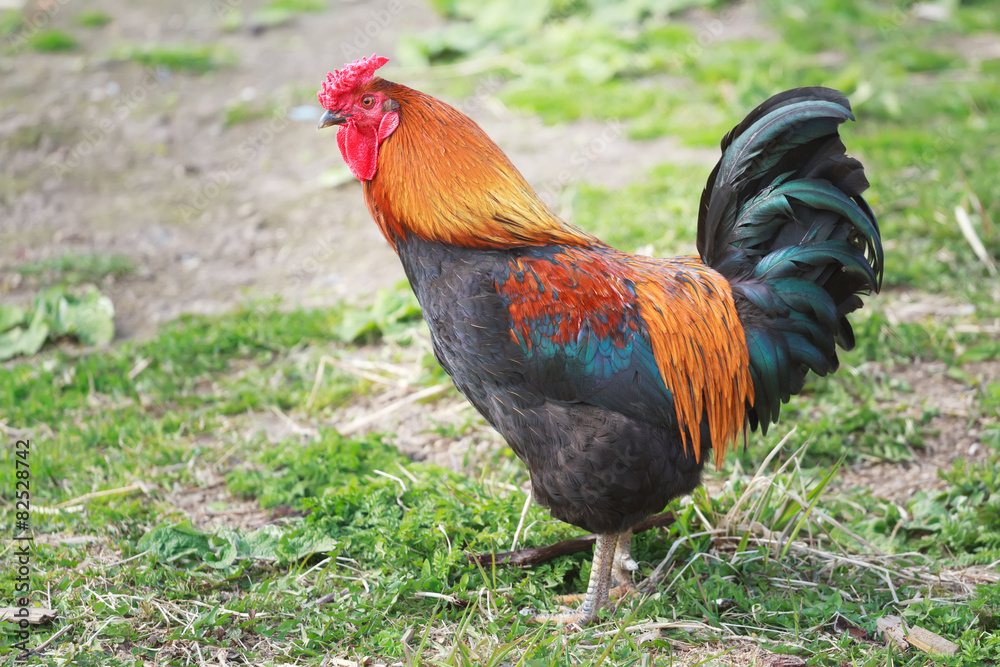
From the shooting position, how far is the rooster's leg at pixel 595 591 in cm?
321

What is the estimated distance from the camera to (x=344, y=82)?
3188 mm

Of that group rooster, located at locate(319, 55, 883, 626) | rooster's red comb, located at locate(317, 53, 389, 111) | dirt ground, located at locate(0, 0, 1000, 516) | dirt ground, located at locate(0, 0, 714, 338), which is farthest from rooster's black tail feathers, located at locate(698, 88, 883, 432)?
dirt ground, located at locate(0, 0, 714, 338)

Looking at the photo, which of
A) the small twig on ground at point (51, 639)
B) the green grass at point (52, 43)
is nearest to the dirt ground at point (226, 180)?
the green grass at point (52, 43)

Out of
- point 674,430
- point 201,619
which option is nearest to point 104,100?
point 201,619

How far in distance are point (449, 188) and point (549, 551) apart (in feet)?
5.22

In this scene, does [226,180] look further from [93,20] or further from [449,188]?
[449,188]

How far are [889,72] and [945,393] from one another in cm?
539

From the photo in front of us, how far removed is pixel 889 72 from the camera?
8617 mm

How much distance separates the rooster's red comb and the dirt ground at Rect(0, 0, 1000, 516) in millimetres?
1956

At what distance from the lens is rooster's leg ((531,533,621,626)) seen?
126 inches

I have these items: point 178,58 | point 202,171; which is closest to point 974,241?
point 202,171

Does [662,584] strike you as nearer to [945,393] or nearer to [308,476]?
[308,476]

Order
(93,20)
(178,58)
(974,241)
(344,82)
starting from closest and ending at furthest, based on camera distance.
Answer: (344,82) < (974,241) < (178,58) < (93,20)

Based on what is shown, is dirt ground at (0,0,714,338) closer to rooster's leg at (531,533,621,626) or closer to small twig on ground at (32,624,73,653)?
small twig on ground at (32,624,73,653)
